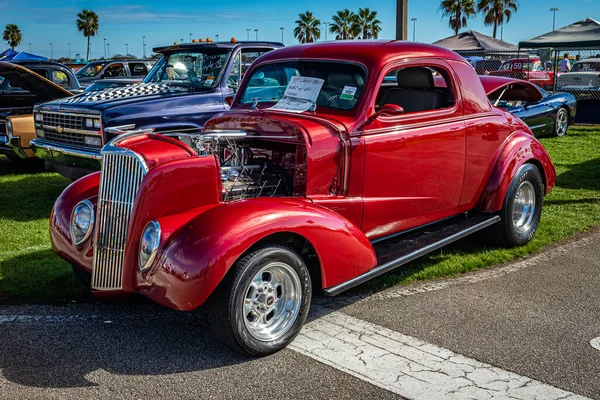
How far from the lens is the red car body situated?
12.0 feet

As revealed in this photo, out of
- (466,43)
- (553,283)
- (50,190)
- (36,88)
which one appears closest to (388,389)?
(553,283)

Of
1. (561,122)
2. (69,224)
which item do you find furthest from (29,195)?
(561,122)

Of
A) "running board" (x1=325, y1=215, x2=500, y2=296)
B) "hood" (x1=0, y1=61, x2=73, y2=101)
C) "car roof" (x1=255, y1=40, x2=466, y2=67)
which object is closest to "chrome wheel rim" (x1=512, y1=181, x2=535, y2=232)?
"running board" (x1=325, y1=215, x2=500, y2=296)

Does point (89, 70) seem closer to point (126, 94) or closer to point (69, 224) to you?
point (126, 94)

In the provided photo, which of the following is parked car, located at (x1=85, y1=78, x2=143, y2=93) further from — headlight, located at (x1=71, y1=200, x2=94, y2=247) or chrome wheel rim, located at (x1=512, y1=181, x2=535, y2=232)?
chrome wheel rim, located at (x1=512, y1=181, x2=535, y2=232)

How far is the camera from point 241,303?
12.1ft

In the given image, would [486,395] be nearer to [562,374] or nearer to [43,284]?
[562,374]

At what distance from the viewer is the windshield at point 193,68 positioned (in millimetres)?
8562

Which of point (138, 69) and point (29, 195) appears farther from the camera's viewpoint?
point (138, 69)

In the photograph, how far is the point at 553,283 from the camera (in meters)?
5.18

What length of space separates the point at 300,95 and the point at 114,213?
5.88ft

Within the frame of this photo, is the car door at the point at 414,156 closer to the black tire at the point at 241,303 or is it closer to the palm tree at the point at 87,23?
the black tire at the point at 241,303

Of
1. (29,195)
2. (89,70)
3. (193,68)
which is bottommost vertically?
(29,195)

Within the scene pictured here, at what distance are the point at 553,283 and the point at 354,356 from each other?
7.22 ft
